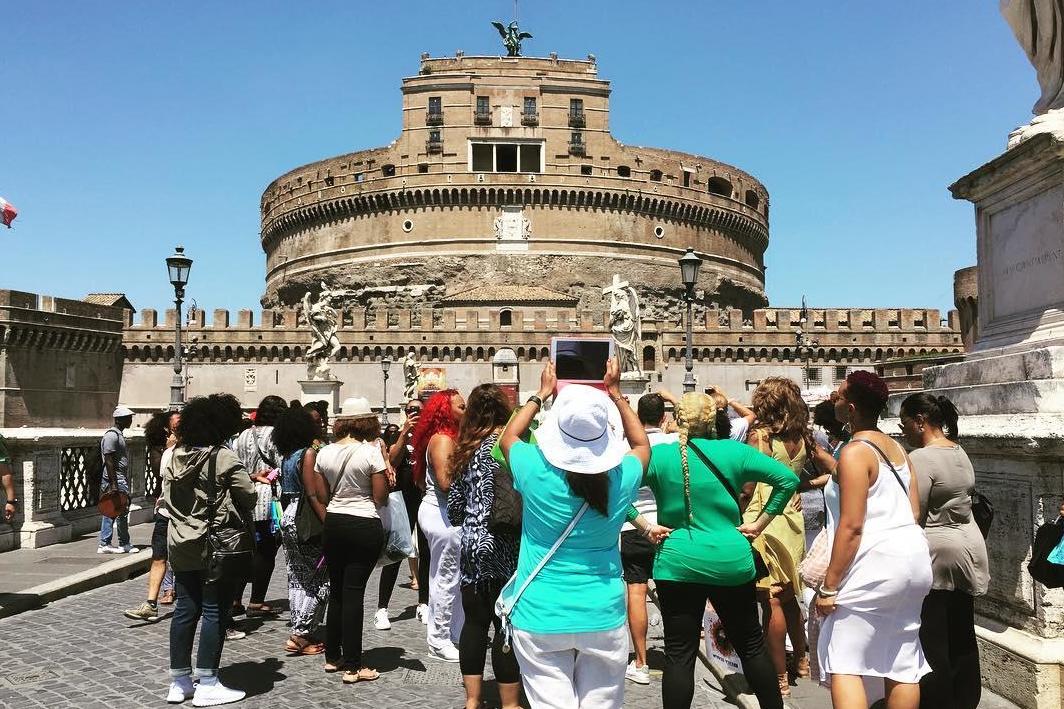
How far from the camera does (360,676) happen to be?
4.86m

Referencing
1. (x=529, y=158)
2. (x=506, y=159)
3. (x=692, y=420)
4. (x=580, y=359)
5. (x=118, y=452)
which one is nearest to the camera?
(x=692, y=420)

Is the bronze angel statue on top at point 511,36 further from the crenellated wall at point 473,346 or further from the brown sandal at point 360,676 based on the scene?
the brown sandal at point 360,676

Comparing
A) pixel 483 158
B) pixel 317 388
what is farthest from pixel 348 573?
pixel 483 158

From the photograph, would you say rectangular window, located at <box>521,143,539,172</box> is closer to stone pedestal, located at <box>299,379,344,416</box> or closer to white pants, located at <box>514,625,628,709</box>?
stone pedestal, located at <box>299,379,344,416</box>

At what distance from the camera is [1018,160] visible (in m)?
4.62

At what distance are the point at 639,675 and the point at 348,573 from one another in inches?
70.4

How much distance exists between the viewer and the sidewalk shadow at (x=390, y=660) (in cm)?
521

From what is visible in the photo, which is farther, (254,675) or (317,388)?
(317,388)

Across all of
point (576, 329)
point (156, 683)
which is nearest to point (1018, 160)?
point (156, 683)

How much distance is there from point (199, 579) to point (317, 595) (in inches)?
42.8

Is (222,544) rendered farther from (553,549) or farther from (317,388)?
(317,388)

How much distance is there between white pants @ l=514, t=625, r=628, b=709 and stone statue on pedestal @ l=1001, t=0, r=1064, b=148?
3.53 m

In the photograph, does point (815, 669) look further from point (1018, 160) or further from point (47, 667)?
point (47, 667)

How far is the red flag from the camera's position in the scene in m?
9.38
